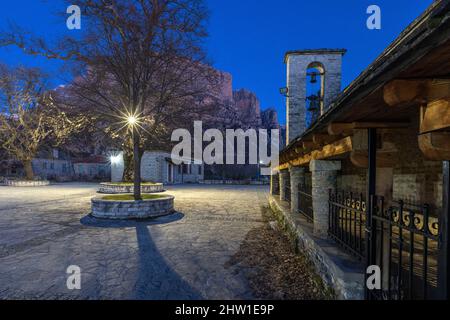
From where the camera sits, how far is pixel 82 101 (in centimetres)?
941

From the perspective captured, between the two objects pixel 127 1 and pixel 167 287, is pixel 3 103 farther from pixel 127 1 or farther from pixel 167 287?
pixel 167 287

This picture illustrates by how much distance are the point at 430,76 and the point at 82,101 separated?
35.9 ft

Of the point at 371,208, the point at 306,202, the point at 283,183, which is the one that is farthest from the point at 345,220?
the point at 283,183

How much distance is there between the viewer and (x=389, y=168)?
387cm

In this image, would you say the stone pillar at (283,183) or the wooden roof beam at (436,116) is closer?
the wooden roof beam at (436,116)

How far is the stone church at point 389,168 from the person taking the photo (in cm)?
148

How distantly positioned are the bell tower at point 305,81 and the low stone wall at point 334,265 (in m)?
6.11

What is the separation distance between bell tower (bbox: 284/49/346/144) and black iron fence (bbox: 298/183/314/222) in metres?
3.69

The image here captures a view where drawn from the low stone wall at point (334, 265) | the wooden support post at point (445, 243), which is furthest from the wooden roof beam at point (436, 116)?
the low stone wall at point (334, 265)

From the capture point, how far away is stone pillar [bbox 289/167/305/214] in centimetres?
673

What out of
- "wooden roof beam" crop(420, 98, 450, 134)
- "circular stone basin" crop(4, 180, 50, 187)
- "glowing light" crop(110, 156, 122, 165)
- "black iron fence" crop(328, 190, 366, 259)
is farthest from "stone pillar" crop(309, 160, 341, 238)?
"circular stone basin" crop(4, 180, 50, 187)

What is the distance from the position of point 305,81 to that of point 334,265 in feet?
28.6

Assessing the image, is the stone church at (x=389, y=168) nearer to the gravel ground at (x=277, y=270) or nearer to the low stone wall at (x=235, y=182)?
the gravel ground at (x=277, y=270)
